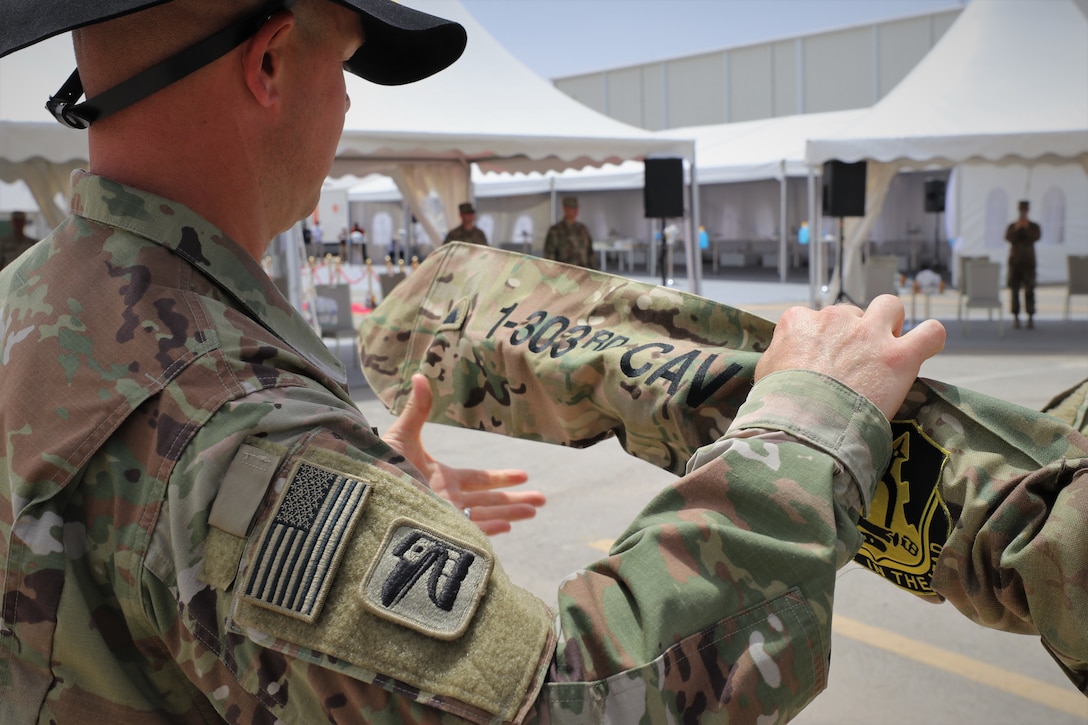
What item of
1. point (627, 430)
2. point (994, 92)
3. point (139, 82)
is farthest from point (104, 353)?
point (994, 92)

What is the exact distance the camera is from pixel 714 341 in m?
1.30

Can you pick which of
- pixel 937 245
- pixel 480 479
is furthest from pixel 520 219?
pixel 480 479

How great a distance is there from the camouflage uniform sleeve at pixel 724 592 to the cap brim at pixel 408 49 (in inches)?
23.9

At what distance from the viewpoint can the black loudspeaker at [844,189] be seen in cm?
1166

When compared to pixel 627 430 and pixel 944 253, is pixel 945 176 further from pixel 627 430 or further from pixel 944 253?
pixel 627 430

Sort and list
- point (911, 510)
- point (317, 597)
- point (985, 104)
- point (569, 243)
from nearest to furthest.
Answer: point (317, 597)
point (911, 510)
point (985, 104)
point (569, 243)

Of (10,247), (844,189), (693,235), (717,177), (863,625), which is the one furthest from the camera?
(717,177)

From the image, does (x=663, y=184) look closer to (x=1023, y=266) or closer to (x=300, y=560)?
(x=1023, y=266)

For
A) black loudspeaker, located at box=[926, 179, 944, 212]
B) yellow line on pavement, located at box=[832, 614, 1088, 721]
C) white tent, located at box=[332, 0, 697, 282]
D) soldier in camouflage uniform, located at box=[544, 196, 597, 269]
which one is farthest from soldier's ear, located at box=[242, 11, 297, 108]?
black loudspeaker, located at box=[926, 179, 944, 212]

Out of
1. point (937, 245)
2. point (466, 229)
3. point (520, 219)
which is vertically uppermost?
point (466, 229)

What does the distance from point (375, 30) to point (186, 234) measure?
1.17ft

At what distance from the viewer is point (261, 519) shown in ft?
2.50

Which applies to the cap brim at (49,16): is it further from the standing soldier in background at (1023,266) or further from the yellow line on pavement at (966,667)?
the standing soldier in background at (1023,266)

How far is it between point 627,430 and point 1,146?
8.19 meters
